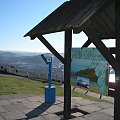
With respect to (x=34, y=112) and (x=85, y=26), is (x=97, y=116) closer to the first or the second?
(x=34, y=112)

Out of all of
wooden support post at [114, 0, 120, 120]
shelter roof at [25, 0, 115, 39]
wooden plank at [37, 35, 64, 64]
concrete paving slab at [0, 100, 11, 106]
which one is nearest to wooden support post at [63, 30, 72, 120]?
wooden plank at [37, 35, 64, 64]

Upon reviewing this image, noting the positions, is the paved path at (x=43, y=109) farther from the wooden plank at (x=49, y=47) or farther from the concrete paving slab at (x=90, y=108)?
the wooden plank at (x=49, y=47)

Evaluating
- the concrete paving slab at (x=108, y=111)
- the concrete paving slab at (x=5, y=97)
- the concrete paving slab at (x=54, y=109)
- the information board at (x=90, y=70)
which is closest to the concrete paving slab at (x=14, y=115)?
the concrete paving slab at (x=54, y=109)

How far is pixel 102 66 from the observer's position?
791 cm

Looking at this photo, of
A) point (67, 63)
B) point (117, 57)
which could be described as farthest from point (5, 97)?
point (117, 57)

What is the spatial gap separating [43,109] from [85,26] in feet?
16.5

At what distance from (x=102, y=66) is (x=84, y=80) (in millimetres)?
1131

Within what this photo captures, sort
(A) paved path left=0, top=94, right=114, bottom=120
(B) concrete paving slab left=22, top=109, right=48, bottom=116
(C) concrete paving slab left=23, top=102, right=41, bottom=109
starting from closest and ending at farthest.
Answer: (A) paved path left=0, top=94, right=114, bottom=120
(B) concrete paving slab left=22, top=109, right=48, bottom=116
(C) concrete paving slab left=23, top=102, right=41, bottom=109

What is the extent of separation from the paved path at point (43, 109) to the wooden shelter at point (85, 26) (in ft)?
2.55

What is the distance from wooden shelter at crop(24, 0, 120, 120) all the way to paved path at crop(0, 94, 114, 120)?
0.78 m

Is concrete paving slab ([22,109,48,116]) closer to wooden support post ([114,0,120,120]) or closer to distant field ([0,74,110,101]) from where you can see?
wooden support post ([114,0,120,120])

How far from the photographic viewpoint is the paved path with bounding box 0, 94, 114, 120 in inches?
364

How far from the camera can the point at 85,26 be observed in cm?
625

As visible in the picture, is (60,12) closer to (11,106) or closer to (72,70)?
(72,70)
